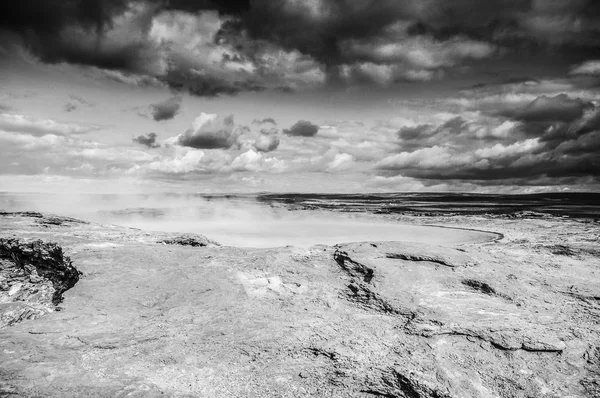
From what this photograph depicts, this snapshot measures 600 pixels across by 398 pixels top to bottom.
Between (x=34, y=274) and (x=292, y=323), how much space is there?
3.44 m

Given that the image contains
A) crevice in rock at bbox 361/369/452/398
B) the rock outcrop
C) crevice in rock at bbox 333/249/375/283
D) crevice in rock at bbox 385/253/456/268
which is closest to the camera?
crevice in rock at bbox 361/369/452/398

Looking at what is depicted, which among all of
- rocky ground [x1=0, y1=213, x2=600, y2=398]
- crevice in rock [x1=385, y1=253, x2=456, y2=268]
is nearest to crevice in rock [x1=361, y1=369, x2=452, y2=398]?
rocky ground [x1=0, y1=213, x2=600, y2=398]

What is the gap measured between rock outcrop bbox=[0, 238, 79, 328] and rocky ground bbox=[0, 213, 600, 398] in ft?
0.07

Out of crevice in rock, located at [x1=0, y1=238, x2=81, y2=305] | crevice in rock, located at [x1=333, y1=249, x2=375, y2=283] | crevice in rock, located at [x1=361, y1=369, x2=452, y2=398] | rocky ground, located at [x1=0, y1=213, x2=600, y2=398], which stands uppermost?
crevice in rock, located at [x1=0, y1=238, x2=81, y2=305]

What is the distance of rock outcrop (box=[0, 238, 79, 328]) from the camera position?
4430mm

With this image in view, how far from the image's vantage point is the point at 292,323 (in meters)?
3.94

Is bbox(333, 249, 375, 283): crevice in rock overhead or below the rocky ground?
overhead

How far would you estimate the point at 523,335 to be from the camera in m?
3.64

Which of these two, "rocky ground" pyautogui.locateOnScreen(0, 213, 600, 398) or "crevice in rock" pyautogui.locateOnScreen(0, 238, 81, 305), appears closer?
"rocky ground" pyautogui.locateOnScreen(0, 213, 600, 398)

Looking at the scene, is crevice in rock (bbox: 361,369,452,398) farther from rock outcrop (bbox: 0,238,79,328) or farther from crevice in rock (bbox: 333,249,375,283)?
rock outcrop (bbox: 0,238,79,328)

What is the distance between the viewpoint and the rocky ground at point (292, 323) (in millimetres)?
3029

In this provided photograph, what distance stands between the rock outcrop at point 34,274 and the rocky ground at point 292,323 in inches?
0.8

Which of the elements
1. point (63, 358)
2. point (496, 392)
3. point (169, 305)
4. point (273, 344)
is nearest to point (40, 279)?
point (169, 305)

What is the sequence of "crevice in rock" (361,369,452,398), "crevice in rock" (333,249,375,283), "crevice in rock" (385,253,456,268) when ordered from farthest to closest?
"crevice in rock" (385,253,456,268) < "crevice in rock" (333,249,375,283) < "crevice in rock" (361,369,452,398)
